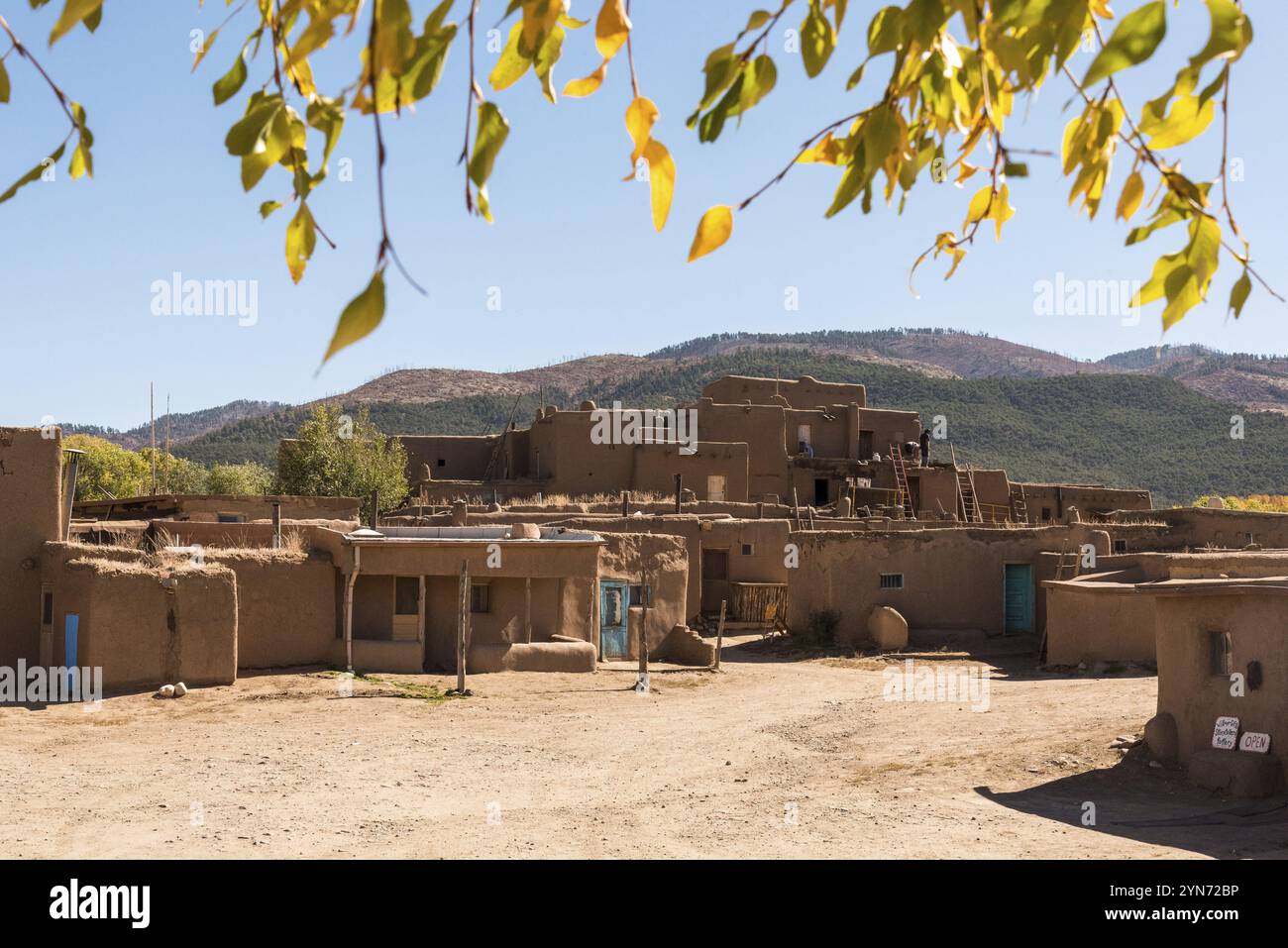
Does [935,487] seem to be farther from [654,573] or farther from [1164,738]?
[1164,738]

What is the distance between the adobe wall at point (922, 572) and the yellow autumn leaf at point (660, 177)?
25260 mm

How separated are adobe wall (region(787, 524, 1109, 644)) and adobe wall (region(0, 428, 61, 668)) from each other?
1537 centimetres

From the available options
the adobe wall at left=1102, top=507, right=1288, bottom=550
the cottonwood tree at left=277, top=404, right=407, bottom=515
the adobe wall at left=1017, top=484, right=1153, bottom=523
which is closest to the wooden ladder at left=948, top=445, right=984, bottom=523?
the adobe wall at left=1017, top=484, right=1153, bottom=523

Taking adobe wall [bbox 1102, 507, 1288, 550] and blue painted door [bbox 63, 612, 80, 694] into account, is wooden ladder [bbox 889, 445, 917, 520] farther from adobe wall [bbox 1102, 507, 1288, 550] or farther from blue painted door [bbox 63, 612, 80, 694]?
blue painted door [bbox 63, 612, 80, 694]

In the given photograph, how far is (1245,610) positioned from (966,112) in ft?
39.6

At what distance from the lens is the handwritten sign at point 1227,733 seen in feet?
43.0

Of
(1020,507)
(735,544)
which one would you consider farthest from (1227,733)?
(1020,507)

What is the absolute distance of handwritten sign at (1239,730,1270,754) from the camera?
41.5 feet

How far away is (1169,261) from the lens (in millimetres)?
2604

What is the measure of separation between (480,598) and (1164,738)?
12.4 meters

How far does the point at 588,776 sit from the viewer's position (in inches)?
568

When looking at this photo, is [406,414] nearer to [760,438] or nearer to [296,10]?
[760,438]

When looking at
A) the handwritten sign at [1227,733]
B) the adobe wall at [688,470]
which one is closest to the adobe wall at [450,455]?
the adobe wall at [688,470]
